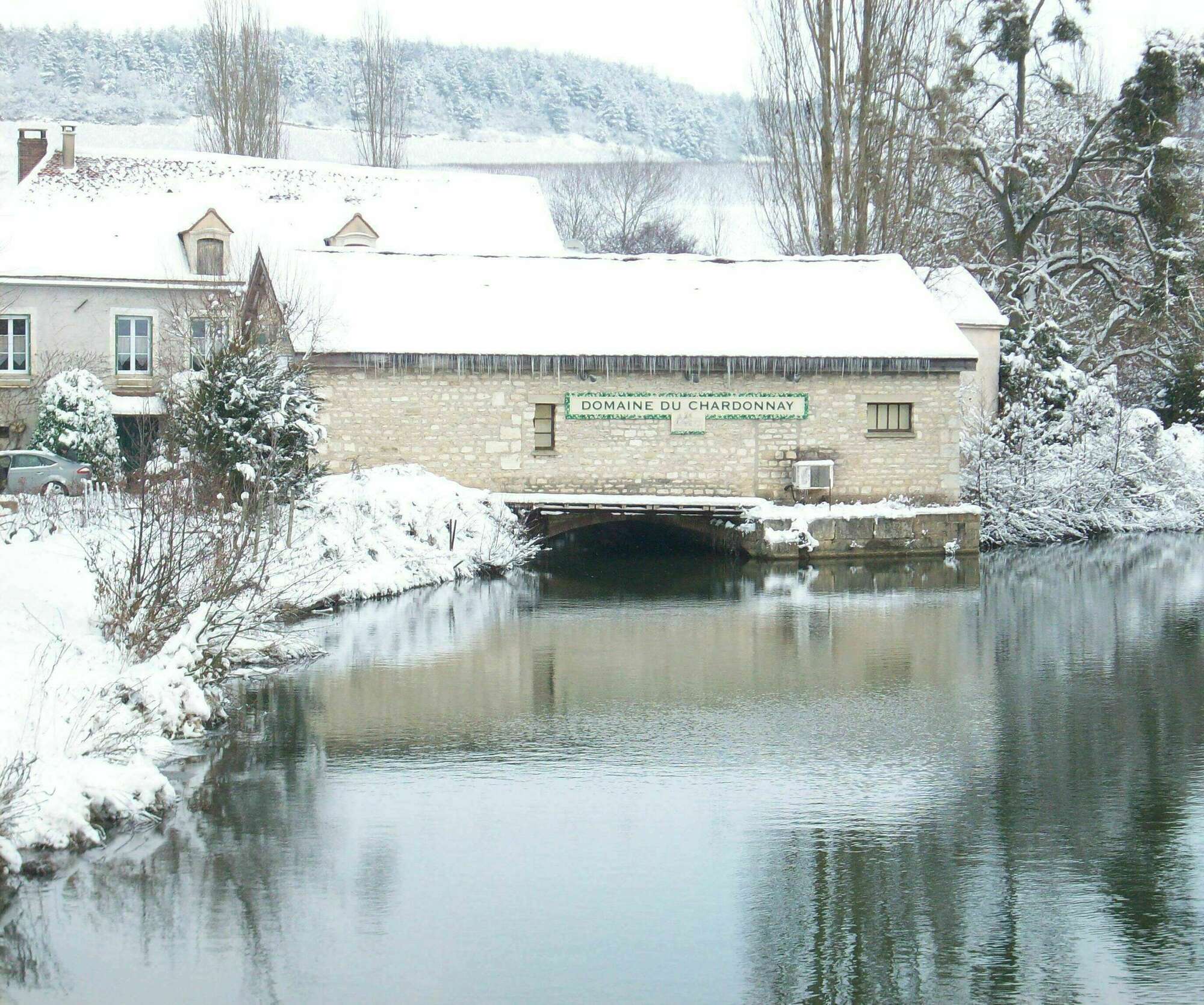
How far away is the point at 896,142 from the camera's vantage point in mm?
34094

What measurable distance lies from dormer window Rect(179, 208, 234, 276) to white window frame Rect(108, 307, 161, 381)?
136cm

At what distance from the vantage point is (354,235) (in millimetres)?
33906

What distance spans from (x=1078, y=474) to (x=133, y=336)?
65.1 feet

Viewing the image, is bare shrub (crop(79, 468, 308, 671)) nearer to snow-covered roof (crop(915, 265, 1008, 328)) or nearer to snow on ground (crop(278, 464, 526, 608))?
snow on ground (crop(278, 464, 526, 608))

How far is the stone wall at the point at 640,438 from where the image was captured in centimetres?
2564

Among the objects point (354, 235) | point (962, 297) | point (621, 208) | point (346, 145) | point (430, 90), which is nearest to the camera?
point (354, 235)

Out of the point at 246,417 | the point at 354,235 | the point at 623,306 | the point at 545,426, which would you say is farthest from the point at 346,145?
the point at 246,417

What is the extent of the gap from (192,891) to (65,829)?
1.12 meters

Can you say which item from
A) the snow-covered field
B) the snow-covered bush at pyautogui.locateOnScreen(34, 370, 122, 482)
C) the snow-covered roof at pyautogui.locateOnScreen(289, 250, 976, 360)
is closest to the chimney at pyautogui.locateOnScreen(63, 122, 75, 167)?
the snow-covered bush at pyautogui.locateOnScreen(34, 370, 122, 482)

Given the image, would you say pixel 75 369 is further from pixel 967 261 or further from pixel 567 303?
pixel 967 261

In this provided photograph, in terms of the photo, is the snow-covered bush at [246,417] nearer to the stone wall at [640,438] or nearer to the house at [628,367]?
the house at [628,367]

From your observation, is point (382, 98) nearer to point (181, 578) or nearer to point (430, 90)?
point (181, 578)

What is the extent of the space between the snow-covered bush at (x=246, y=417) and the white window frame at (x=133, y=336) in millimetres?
11062

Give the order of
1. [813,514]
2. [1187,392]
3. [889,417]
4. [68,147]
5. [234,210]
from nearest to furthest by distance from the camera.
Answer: [813,514], [889,417], [68,147], [234,210], [1187,392]
